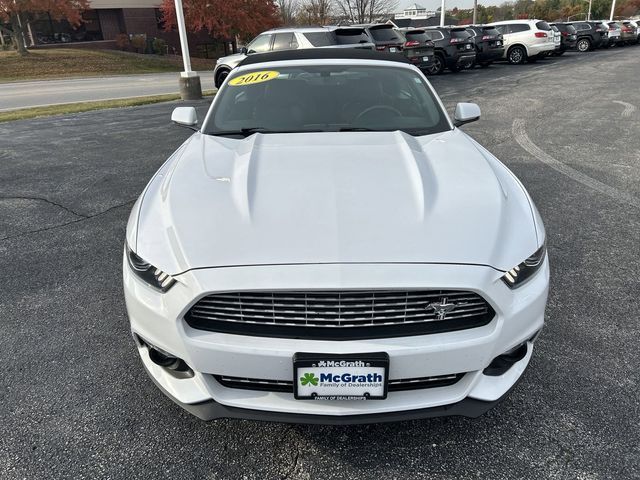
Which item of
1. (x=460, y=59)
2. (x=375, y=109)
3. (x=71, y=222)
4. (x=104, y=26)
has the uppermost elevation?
(x=104, y=26)

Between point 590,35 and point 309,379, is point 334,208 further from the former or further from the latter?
point 590,35

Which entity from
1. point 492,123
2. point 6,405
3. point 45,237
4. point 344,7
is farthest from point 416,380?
point 344,7

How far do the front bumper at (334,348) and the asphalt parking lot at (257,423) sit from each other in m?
0.30

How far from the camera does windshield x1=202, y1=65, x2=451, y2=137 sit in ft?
11.1

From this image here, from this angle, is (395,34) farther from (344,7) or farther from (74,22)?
(74,22)

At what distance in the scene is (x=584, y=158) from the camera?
22.4ft

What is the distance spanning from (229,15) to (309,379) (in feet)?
124

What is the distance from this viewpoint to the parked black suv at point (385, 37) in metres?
15.1

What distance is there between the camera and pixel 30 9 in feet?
105

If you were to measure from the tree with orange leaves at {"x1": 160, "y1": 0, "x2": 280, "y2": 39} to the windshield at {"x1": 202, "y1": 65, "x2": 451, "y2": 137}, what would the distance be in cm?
3502

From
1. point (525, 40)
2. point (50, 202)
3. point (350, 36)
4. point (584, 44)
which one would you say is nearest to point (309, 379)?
point (50, 202)

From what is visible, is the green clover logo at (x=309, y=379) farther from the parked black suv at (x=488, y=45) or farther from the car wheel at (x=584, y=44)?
the car wheel at (x=584, y=44)

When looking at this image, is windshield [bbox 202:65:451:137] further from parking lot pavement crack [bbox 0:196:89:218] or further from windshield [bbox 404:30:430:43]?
windshield [bbox 404:30:430:43]

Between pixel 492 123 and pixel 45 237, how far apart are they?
7.88 meters
